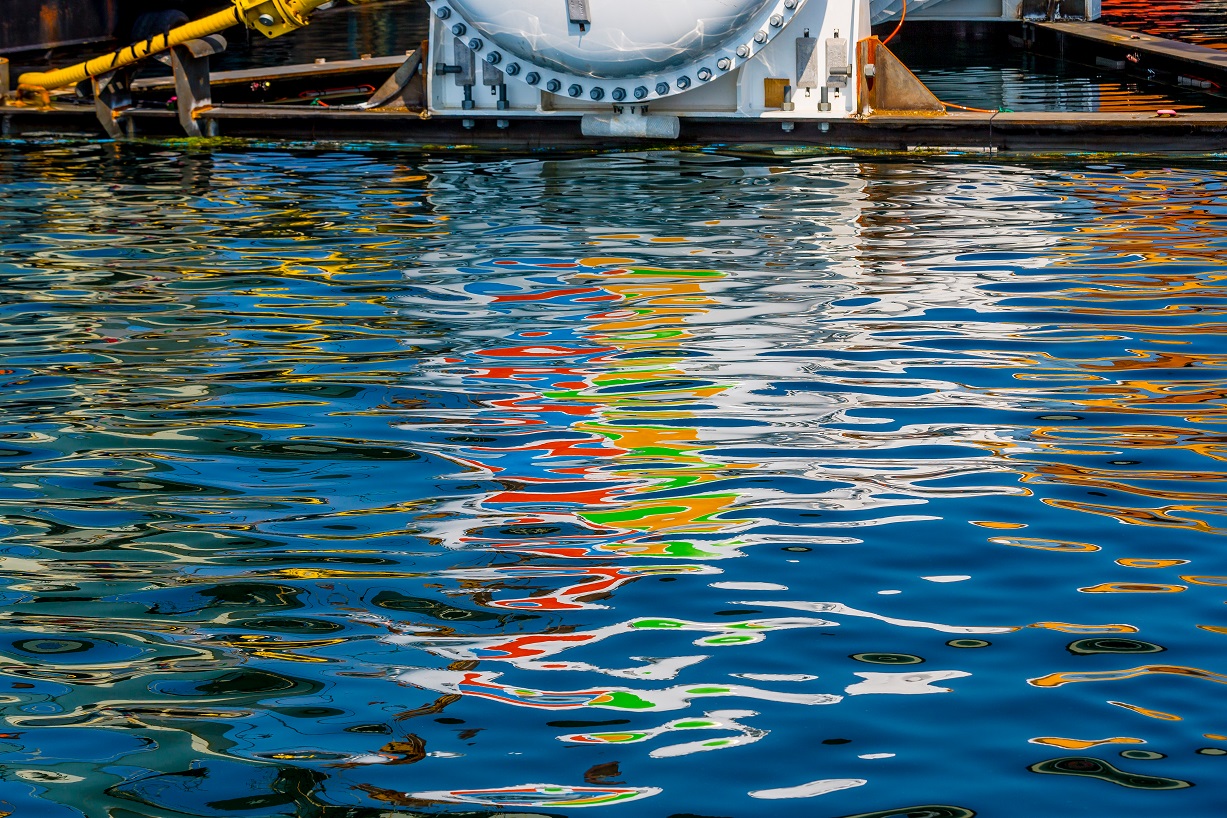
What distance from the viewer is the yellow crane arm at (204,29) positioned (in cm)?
1456

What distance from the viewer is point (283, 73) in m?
18.1

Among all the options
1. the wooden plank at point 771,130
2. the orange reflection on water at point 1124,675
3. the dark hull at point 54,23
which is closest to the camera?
the orange reflection on water at point 1124,675

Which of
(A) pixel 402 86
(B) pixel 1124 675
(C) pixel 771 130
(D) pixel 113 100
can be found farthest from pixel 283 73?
(B) pixel 1124 675

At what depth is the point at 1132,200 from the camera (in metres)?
11.1

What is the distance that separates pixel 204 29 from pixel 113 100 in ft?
4.50

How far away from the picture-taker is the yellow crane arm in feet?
47.8

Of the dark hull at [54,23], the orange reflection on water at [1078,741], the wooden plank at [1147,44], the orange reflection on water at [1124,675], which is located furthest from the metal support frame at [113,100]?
the orange reflection on water at [1078,741]

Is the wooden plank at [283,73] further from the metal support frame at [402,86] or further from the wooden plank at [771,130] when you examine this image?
the metal support frame at [402,86]

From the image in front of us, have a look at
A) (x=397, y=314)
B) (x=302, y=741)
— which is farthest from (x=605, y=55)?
(x=302, y=741)

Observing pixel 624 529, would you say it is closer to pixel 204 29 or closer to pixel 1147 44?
pixel 204 29

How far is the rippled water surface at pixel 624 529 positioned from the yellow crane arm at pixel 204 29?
17.9ft

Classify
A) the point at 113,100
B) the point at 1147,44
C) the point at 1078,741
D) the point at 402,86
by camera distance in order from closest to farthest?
the point at 1078,741 → the point at 402,86 → the point at 113,100 → the point at 1147,44

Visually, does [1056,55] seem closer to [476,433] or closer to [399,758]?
[476,433]

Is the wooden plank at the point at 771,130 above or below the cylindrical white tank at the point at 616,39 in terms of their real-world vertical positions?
below
